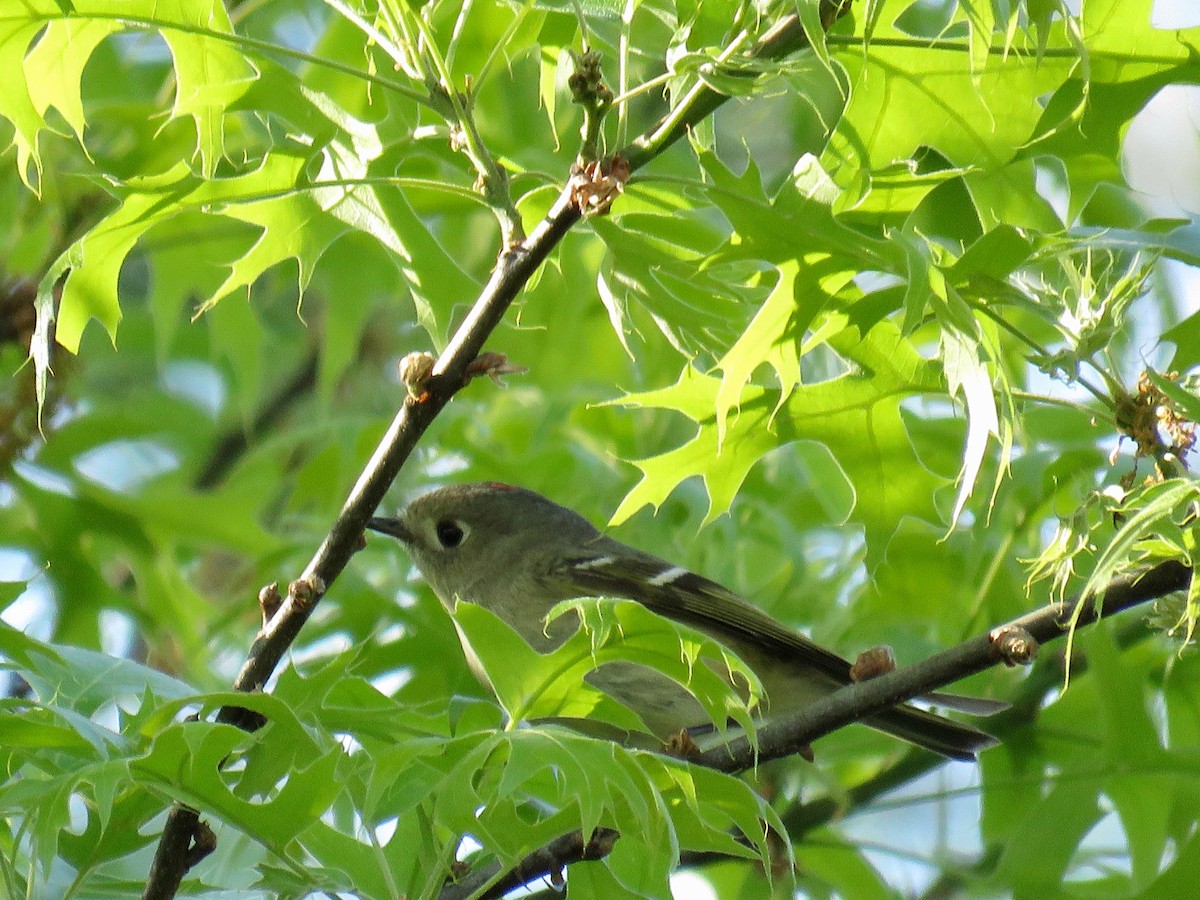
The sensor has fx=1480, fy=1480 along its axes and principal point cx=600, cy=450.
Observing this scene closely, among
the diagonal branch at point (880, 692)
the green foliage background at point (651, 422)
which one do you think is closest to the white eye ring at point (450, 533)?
the green foliage background at point (651, 422)

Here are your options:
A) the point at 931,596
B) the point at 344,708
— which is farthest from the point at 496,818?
the point at 931,596

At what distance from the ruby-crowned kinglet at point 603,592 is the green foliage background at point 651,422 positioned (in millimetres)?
120

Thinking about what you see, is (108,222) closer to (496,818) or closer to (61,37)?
(61,37)

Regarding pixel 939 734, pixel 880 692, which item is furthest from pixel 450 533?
pixel 880 692

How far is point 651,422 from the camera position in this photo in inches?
194

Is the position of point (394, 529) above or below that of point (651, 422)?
below

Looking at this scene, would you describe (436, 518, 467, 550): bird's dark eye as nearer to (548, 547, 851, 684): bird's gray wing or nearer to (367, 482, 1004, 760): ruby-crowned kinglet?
(367, 482, 1004, 760): ruby-crowned kinglet

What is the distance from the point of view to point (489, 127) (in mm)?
5035

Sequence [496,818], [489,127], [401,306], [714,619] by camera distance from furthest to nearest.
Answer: [401,306], [489,127], [714,619], [496,818]

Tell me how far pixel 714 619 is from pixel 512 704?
178 centimetres

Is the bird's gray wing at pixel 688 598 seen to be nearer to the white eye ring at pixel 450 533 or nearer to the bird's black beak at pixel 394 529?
the white eye ring at pixel 450 533

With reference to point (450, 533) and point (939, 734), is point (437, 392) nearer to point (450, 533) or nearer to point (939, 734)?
point (939, 734)

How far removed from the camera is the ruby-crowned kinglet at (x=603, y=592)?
3928mm

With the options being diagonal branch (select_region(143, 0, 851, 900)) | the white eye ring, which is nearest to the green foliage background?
diagonal branch (select_region(143, 0, 851, 900))
